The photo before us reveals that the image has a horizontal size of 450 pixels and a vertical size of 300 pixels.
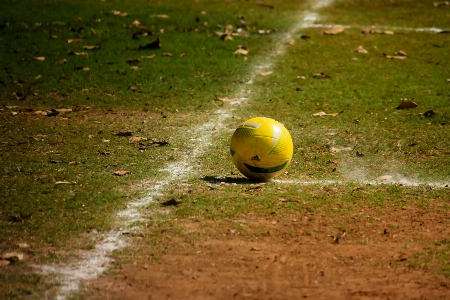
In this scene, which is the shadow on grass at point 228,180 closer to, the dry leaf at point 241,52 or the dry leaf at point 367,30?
the dry leaf at point 241,52

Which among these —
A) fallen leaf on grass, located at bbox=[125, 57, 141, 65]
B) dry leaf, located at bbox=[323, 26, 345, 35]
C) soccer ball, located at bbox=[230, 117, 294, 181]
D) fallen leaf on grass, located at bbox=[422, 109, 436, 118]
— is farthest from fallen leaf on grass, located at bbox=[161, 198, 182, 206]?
dry leaf, located at bbox=[323, 26, 345, 35]

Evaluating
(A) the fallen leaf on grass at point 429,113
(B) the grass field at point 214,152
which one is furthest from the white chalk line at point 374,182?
(A) the fallen leaf on grass at point 429,113

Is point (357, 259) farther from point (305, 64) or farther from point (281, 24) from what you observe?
point (281, 24)

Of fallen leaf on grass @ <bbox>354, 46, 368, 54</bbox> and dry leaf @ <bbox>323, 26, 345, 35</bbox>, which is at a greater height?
fallen leaf on grass @ <bbox>354, 46, 368, 54</bbox>

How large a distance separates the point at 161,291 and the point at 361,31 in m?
11.7

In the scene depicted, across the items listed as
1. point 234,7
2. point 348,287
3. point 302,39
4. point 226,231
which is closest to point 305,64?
point 302,39

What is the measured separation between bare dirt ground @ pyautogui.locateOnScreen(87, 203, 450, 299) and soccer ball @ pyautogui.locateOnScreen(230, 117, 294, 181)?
91 cm

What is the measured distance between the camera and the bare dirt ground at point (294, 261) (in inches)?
228

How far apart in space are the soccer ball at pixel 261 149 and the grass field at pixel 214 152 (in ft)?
0.59

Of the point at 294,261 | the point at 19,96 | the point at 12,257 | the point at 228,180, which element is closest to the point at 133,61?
the point at 19,96

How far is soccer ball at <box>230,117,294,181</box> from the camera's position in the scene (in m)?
8.05

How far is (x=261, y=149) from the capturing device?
26.4 feet

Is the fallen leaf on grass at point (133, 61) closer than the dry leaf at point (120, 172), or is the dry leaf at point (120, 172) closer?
the dry leaf at point (120, 172)

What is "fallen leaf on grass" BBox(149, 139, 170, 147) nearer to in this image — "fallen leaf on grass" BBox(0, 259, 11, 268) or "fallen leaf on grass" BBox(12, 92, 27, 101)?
"fallen leaf on grass" BBox(12, 92, 27, 101)
